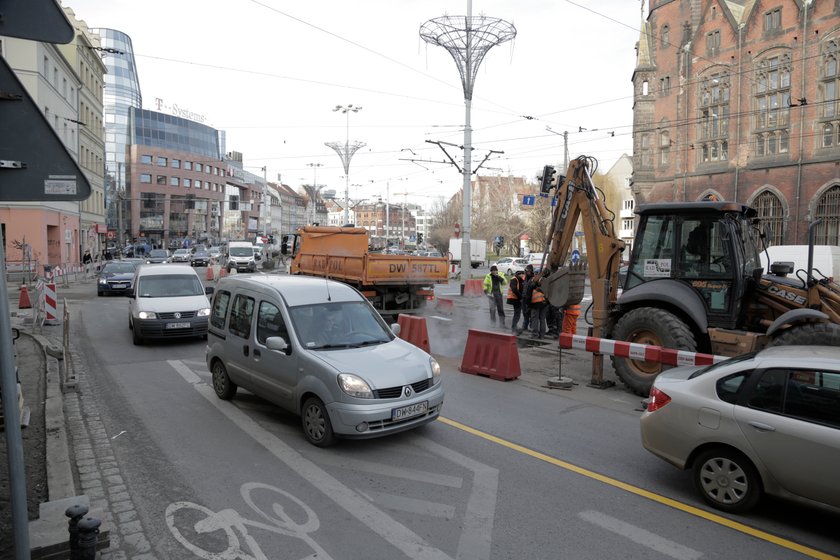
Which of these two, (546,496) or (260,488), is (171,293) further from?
(546,496)

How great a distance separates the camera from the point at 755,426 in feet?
15.4

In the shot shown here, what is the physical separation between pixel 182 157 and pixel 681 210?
9803 centimetres

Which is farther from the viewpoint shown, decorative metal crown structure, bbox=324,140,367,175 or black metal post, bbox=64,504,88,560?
decorative metal crown structure, bbox=324,140,367,175

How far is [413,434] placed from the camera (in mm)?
6941

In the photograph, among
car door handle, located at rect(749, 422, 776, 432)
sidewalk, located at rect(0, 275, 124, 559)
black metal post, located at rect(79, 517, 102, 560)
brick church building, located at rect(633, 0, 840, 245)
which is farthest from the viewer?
brick church building, located at rect(633, 0, 840, 245)

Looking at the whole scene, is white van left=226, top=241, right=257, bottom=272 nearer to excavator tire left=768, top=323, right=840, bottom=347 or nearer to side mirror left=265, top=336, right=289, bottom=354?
side mirror left=265, top=336, right=289, bottom=354

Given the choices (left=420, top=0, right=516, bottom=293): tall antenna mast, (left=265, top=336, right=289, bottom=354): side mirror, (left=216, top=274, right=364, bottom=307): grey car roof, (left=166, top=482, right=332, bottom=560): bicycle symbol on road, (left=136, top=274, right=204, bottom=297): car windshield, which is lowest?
(left=166, top=482, right=332, bottom=560): bicycle symbol on road

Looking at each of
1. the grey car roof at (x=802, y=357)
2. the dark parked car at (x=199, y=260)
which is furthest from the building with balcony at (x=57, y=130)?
the grey car roof at (x=802, y=357)

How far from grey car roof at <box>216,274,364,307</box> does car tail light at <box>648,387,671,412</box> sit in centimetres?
392

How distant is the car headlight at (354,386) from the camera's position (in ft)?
20.1

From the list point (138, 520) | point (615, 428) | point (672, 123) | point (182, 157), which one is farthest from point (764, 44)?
point (182, 157)

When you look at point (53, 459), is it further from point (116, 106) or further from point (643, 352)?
point (116, 106)

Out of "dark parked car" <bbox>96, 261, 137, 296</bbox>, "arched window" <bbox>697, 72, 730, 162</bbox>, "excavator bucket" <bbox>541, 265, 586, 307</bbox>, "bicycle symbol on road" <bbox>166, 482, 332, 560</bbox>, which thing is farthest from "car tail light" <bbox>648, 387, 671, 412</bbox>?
"arched window" <bbox>697, 72, 730, 162</bbox>

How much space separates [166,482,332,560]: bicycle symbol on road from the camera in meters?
4.30
